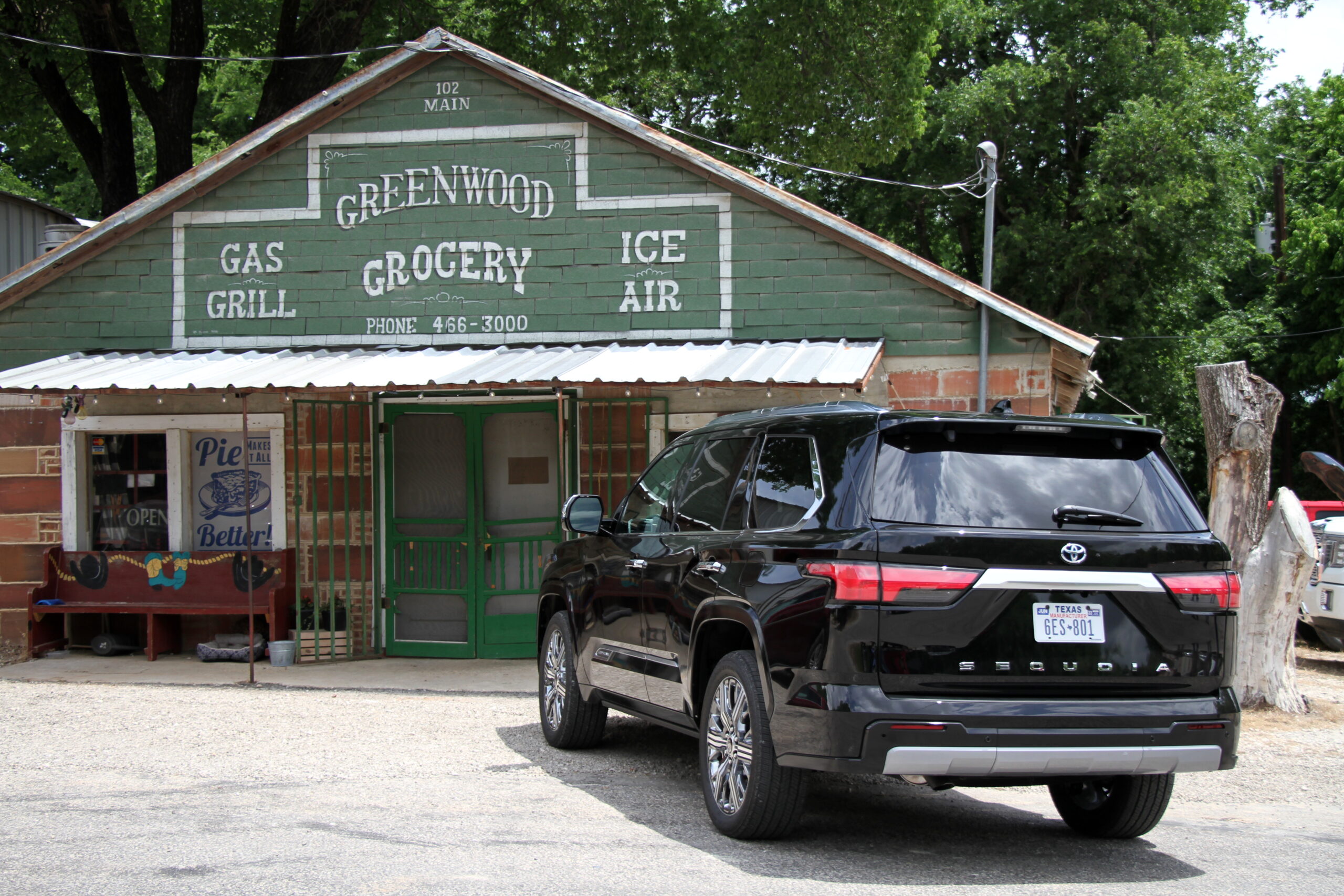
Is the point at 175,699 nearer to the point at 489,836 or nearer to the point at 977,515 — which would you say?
the point at 489,836

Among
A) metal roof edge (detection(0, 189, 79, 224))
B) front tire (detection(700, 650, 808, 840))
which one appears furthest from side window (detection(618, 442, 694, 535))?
metal roof edge (detection(0, 189, 79, 224))

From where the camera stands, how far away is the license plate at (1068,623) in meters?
4.71

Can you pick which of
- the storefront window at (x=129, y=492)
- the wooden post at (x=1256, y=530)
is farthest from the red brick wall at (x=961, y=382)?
the storefront window at (x=129, y=492)

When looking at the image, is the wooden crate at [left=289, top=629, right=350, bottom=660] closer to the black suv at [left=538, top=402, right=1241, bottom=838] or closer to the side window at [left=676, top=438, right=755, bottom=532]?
the side window at [left=676, top=438, right=755, bottom=532]

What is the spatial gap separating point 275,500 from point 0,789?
18.4 ft

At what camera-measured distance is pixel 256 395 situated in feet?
39.2

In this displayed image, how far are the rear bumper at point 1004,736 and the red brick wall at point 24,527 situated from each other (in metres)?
9.65

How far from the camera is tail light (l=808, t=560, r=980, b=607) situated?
464 cm

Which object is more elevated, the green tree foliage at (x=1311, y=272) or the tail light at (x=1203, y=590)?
the green tree foliage at (x=1311, y=272)

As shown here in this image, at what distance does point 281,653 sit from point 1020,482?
804 centimetres

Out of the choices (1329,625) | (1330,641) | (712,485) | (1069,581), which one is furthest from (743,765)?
(1330,641)

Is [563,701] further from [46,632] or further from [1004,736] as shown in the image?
[46,632]

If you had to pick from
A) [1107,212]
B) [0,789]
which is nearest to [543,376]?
[0,789]

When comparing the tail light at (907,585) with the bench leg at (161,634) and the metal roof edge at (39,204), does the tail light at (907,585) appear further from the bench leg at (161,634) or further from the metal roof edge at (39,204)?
the metal roof edge at (39,204)
